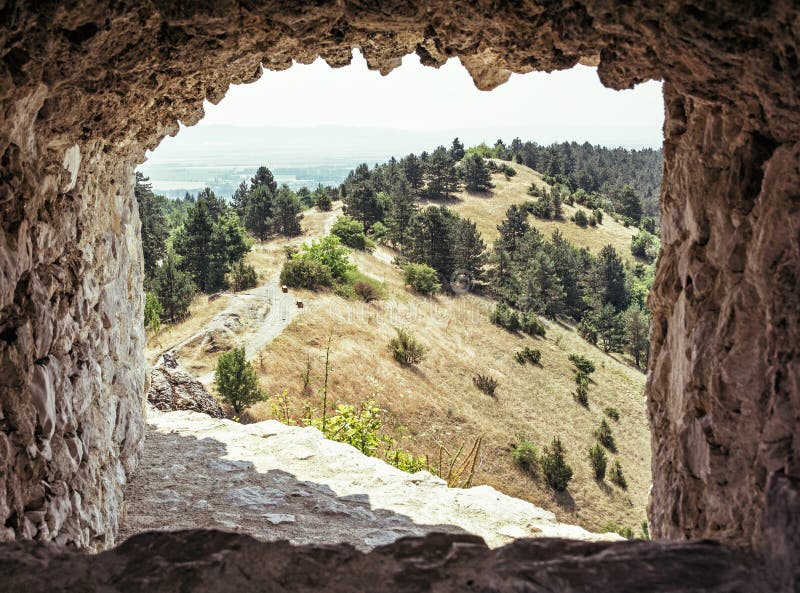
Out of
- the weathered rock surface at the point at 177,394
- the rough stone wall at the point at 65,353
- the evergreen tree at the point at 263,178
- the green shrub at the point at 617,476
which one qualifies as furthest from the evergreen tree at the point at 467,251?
the rough stone wall at the point at 65,353

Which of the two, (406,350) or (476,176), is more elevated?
(476,176)

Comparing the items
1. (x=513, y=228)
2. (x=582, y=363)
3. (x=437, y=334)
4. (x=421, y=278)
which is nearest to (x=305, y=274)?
(x=437, y=334)

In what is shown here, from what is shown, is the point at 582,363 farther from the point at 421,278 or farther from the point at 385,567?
the point at 385,567

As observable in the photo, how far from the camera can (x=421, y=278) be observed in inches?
1495

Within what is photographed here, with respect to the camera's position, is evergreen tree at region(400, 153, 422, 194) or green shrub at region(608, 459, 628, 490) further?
evergreen tree at region(400, 153, 422, 194)

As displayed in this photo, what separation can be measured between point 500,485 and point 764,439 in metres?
19.4

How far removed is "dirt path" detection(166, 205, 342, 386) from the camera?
22.1 metres

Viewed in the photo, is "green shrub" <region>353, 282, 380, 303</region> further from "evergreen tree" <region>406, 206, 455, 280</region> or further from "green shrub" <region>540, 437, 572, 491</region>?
"green shrub" <region>540, 437, 572, 491</region>

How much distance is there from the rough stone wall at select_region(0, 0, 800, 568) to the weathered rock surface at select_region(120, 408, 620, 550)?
1.77 m

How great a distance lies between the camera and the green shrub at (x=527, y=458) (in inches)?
890

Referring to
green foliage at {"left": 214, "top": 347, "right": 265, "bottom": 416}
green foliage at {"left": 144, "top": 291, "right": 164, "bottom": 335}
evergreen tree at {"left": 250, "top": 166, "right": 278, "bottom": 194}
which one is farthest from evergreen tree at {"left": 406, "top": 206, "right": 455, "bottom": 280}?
green foliage at {"left": 214, "top": 347, "right": 265, "bottom": 416}

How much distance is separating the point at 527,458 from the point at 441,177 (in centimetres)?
4374

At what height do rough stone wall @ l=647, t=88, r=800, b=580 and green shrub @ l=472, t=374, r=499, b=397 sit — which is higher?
rough stone wall @ l=647, t=88, r=800, b=580

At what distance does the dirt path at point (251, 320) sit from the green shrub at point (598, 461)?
516 inches
